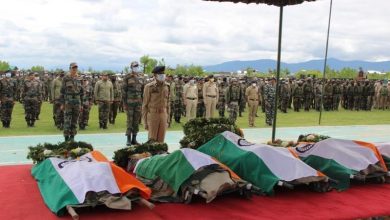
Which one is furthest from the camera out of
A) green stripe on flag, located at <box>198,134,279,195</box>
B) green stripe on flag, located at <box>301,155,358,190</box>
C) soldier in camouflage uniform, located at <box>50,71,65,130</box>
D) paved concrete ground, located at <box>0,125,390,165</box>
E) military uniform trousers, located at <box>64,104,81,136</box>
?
soldier in camouflage uniform, located at <box>50,71,65,130</box>

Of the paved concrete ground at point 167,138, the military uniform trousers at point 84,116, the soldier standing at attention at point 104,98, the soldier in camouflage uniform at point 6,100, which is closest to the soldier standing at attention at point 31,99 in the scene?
the soldier in camouflage uniform at point 6,100

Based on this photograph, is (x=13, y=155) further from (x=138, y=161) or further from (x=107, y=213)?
(x=107, y=213)

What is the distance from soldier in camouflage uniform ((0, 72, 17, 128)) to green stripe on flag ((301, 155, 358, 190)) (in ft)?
33.8

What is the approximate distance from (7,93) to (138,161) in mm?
9356

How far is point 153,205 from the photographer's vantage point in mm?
4129

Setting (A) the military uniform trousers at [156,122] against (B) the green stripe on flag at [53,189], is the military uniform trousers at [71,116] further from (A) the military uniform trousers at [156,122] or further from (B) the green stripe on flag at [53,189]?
(B) the green stripe on flag at [53,189]

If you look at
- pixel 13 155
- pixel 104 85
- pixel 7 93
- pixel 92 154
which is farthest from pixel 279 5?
pixel 7 93

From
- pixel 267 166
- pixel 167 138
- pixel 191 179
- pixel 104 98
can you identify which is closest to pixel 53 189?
pixel 191 179

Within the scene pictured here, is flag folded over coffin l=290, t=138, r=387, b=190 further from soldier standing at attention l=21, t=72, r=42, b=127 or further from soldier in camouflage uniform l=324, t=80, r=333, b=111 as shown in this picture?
soldier in camouflage uniform l=324, t=80, r=333, b=111

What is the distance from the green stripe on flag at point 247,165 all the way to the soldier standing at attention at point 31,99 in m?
9.47

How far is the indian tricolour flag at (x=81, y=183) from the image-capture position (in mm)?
4004

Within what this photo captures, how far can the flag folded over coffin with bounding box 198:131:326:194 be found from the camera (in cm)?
475

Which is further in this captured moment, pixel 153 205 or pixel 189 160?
pixel 189 160

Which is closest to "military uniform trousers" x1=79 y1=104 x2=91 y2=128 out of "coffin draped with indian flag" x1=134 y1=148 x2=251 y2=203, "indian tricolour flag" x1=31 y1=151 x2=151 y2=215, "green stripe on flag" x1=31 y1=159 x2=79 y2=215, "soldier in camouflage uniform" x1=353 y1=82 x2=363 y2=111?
"green stripe on flag" x1=31 y1=159 x2=79 y2=215
